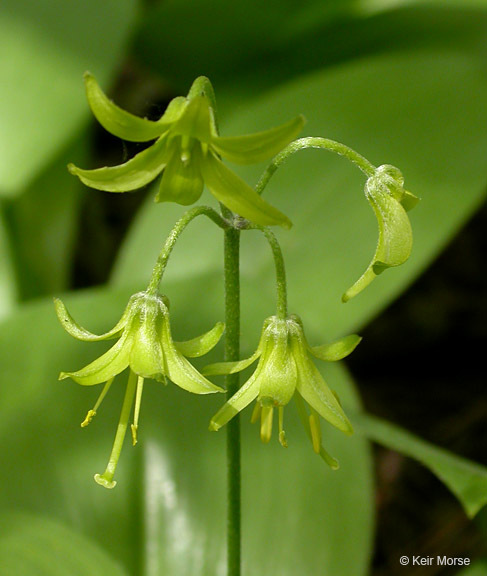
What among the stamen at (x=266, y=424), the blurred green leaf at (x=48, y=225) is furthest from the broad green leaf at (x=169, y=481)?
the blurred green leaf at (x=48, y=225)

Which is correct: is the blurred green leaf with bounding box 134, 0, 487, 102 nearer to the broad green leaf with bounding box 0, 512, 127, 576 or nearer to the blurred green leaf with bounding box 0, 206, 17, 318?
the blurred green leaf with bounding box 0, 206, 17, 318

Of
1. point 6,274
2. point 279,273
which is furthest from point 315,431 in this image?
point 6,274

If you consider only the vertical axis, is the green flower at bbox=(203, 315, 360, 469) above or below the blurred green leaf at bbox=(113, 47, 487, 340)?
below

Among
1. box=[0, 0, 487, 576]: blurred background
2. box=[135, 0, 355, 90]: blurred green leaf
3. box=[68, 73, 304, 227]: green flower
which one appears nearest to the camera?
box=[68, 73, 304, 227]: green flower

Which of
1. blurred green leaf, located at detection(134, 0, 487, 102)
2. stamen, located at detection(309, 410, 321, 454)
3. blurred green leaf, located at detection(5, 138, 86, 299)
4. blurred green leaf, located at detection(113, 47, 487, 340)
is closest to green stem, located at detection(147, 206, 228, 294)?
stamen, located at detection(309, 410, 321, 454)

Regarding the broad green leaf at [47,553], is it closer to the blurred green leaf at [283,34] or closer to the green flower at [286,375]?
the green flower at [286,375]

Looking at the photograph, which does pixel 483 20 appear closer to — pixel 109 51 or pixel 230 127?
pixel 230 127
